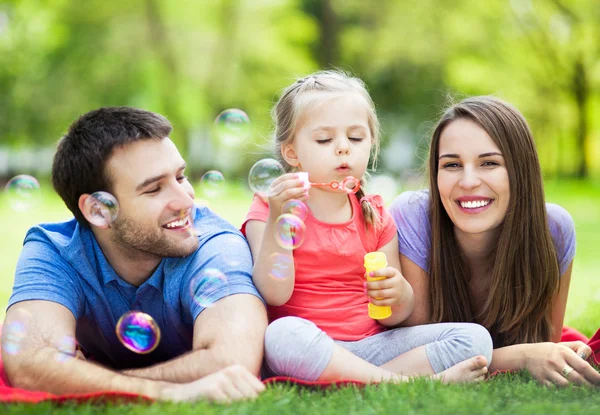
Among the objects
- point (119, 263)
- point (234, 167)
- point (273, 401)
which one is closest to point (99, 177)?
point (119, 263)

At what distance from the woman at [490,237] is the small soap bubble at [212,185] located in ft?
2.80

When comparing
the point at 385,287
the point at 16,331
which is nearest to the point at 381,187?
the point at 385,287

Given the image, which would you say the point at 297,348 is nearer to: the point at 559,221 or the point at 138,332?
the point at 138,332

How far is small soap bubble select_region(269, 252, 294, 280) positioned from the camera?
9.32 ft

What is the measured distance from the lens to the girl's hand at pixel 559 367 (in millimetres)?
2756

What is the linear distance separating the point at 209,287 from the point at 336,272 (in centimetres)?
57

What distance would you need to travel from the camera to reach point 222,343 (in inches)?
105

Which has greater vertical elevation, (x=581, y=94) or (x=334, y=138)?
(x=581, y=94)

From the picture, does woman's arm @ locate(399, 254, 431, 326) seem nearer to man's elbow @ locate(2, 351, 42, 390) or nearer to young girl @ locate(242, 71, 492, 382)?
young girl @ locate(242, 71, 492, 382)

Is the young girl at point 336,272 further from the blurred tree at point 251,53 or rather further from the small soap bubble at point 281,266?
the blurred tree at point 251,53

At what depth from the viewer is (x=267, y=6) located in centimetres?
1902

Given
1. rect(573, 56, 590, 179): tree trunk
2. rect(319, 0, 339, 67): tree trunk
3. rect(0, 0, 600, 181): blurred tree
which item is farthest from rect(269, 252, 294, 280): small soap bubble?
rect(573, 56, 590, 179): tree trunk

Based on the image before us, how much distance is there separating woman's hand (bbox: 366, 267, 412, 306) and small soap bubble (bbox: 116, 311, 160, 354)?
85 cm

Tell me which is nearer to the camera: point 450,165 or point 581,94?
point 450,165
